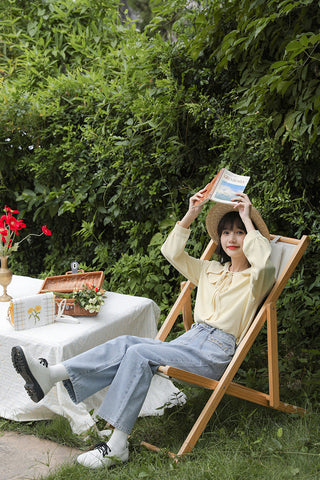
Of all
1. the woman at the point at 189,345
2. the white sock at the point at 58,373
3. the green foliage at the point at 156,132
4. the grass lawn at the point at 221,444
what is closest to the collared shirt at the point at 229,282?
the woman at the point at 189,345

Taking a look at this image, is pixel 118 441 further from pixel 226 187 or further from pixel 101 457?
pixel 226 187

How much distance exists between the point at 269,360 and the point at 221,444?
525 millimetres

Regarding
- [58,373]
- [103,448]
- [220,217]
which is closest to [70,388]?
[58,373]

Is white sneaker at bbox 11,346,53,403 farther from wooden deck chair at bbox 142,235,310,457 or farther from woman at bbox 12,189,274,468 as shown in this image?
wooden deck chair at bbox 142,235,310,457

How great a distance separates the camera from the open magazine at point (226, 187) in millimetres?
3076

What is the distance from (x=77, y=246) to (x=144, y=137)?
1459 millimetres

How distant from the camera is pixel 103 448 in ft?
8.63

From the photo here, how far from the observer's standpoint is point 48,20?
6.37m

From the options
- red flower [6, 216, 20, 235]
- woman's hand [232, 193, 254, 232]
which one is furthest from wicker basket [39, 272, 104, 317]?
woman's hand [232, 193, 254, 232]

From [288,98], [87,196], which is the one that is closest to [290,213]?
[288,98]

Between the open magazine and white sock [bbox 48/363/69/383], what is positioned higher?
the open magazine

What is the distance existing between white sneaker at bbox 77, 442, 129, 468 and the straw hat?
1440mm

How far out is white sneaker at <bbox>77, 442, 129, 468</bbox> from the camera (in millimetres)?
2596

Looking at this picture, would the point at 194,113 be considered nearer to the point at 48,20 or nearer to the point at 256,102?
the point at 256,102
